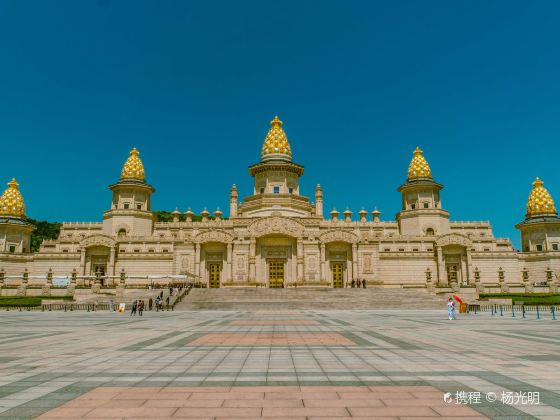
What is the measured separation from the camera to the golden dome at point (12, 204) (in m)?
71.2

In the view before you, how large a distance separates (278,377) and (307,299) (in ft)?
121

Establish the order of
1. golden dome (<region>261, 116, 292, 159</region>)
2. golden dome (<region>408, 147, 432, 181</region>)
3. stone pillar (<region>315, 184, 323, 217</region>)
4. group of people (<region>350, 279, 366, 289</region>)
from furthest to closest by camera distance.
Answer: golden dome (<region>261, 116, 292, 159</region>) → golden dome (<region>408, 147, 432, 181</region>) → stone pillar (<region>315, 184, 323, 217</region>) → group of people (<region>350, 279, 366, 289</region>)

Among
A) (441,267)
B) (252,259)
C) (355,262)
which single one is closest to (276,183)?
(252,259)

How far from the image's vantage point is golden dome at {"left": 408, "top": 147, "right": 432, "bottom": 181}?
2872 inches

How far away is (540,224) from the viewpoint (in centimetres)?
6750

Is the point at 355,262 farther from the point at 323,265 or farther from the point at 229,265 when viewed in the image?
the point at 229,265

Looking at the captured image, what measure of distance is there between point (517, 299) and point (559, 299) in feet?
12.0

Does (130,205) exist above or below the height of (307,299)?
above

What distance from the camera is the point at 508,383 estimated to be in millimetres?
8375

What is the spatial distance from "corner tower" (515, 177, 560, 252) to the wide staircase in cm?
3071

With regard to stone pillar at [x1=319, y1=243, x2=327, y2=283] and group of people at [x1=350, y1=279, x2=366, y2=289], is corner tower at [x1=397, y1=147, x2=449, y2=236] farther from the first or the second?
stone pillar at [x1=319, y1=243, x2=327, y2=283]

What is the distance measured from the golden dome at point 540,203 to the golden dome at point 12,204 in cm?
8526

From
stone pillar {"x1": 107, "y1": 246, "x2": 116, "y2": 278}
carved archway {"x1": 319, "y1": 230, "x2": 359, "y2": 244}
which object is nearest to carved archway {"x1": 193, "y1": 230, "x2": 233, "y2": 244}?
stone pillar {"x1": 107, "y1": 246, "x2": 116, "y2": 278}

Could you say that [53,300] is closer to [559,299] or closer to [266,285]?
[266,285]
